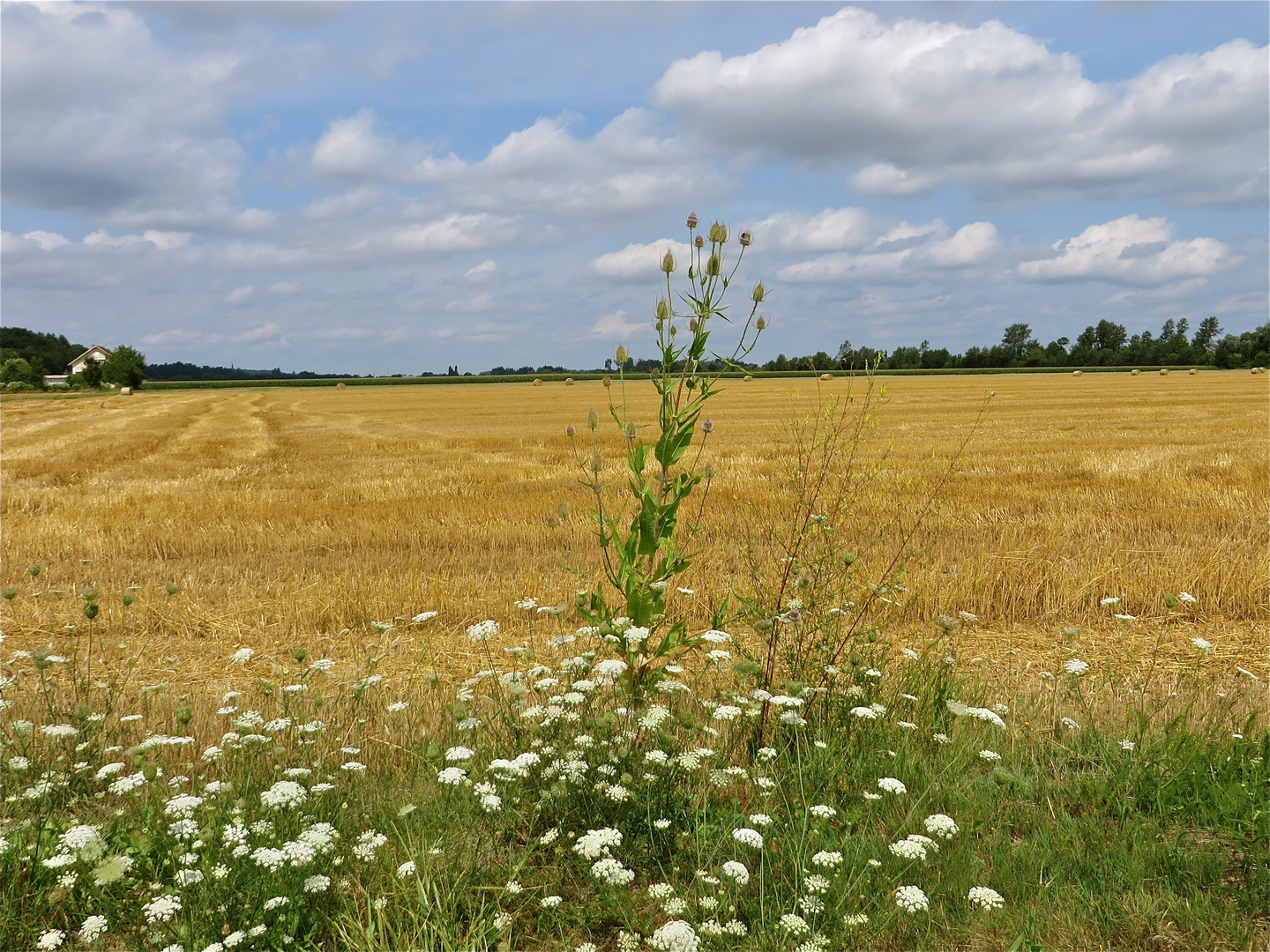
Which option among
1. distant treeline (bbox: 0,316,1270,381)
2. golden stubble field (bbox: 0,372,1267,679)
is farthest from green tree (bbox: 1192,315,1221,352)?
golden stubble field (bbox: 0,372,1267,679)

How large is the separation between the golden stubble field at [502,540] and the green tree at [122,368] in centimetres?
8415

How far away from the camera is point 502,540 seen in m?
9.97

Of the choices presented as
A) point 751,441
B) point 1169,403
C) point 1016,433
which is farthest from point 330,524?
point 1169,403

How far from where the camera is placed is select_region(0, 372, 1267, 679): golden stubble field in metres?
6.84

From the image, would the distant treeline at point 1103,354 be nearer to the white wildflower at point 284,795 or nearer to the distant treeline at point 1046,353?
the distant treeline at point 1046,353

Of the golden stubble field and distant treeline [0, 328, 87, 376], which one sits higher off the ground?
distant treeline [0, 328, 87, 376]

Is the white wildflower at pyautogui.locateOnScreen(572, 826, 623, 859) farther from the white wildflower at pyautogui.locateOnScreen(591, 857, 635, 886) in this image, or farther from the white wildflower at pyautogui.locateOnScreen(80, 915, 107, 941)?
the white wildflower at pyautogui.locateOnScreen(80, 915, 107, 941)

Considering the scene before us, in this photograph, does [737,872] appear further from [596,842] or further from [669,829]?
[669,829]

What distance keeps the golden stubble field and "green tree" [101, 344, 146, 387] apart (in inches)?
3313

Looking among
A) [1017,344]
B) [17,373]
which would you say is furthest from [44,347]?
[1017,344]

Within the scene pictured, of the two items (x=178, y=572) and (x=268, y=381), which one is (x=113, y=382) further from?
(x=178, y=572)

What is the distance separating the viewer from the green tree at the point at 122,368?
91.9m

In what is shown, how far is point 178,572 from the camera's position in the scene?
8664 millimetres

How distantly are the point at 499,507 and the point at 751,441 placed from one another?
34.2 ft
